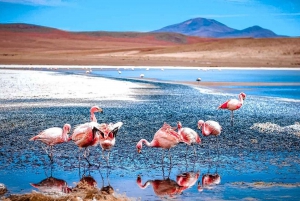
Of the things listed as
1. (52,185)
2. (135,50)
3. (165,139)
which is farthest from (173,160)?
(135,50)

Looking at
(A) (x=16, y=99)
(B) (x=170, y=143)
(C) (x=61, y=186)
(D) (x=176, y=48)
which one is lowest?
(C) (x=61, y=186)

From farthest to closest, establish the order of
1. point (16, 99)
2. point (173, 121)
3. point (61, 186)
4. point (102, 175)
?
point (16, 99) → point (173, 121) → point (102, 175) → point (61, 186)

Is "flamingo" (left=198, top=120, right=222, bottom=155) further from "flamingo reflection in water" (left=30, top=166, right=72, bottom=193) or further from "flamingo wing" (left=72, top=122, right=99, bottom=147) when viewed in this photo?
"flamingo reflection in water" (left=30, top=166, right=72, bottom=193)

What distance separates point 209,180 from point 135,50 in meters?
81.1

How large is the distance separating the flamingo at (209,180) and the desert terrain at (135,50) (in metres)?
43.0

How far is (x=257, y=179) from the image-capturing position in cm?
693

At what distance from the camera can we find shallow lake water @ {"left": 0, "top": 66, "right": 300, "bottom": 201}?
652 centimetres

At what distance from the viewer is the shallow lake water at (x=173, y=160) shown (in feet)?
21.4

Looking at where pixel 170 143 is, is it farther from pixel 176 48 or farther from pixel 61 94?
pixel 176 48

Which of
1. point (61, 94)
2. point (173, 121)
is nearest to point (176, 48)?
point (61, 94)

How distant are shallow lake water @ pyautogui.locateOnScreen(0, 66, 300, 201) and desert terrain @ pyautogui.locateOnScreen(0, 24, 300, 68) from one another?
38.0 metres

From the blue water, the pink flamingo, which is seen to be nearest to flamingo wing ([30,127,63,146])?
the pink flamingo

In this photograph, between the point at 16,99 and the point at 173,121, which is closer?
the point at 173,121

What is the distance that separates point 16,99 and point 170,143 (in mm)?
10124
